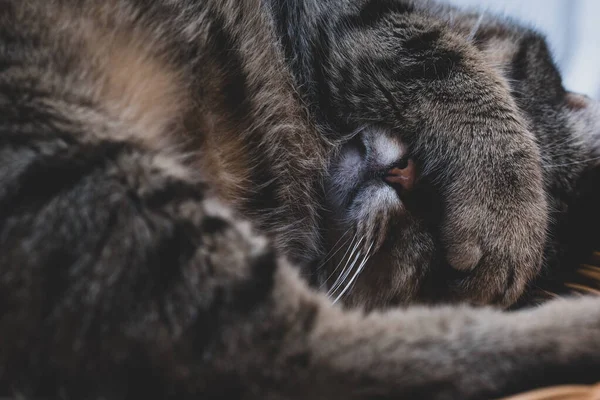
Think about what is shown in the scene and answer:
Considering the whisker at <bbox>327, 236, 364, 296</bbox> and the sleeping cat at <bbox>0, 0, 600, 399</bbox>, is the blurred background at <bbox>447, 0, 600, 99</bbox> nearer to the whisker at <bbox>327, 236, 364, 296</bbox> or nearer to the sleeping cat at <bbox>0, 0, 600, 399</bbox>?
the sleeping cat at <bbox>0, 0, 600, 399</bbox>

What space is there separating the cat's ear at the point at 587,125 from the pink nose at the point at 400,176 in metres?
0.47

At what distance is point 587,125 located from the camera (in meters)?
1.38

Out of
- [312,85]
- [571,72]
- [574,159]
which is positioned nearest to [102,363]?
[312,85]

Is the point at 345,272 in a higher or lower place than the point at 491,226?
lower

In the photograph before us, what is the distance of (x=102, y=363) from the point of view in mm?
627

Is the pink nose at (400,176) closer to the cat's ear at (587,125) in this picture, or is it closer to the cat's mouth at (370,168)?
the cat's mouth at (370,168)

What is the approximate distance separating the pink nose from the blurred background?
946 mm

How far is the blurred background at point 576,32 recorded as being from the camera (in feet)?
6.17

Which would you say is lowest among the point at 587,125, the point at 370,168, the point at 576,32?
the point at 370,168

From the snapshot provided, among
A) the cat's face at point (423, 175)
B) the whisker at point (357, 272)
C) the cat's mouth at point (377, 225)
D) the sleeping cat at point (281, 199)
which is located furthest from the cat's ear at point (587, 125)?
the whisker at point (357, 272)

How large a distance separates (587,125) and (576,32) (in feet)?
2.34

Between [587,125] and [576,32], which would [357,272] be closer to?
[587,125]

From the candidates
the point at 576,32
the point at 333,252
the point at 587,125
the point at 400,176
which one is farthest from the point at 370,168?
the point at 576,32

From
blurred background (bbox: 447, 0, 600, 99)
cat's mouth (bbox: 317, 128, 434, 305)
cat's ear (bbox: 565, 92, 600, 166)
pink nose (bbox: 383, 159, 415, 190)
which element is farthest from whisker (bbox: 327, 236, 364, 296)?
blurred background (bbox: 447, 0, 600, 99)
